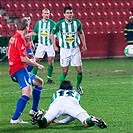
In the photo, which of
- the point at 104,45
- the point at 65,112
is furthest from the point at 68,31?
the point at 104,45

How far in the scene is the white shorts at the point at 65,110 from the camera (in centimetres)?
978

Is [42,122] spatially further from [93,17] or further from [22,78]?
[93,17]

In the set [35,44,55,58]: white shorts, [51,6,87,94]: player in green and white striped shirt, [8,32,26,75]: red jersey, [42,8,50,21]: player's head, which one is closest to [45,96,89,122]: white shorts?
[8,32,26,75]: red jersey

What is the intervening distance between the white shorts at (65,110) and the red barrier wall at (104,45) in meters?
15.1

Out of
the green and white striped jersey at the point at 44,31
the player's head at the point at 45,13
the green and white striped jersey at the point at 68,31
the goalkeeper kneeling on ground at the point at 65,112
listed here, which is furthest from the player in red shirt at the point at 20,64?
the green and white striped jersey at the point at 44,31

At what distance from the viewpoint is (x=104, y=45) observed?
82.9 feet

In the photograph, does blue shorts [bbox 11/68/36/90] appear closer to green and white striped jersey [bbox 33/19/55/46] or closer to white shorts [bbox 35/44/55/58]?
white shorts [bbox 35/44/55/58]

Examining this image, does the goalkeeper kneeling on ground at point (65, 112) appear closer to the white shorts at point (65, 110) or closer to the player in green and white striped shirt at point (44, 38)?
the white shorts at point (65, 110)

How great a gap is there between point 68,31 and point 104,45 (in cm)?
1078

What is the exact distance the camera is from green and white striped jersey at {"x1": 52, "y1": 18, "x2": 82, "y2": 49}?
1450 centimetres

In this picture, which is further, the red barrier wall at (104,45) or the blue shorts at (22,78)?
the red barrier wall at (104,45)

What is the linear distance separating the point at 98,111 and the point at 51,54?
5.99m

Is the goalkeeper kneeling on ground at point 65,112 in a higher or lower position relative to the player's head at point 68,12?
lower

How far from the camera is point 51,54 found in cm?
1733
